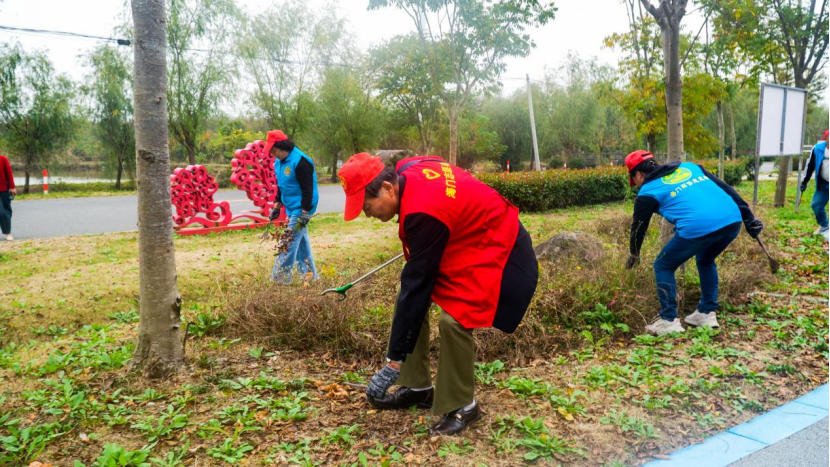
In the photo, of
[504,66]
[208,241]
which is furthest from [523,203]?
[208,241]

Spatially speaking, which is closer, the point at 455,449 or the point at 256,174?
the point at 455,449

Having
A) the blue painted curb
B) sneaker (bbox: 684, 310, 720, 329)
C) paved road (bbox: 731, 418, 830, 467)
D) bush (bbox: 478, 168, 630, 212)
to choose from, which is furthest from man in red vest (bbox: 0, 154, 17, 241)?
paved road (bbox: 731, 418, 830, 467)

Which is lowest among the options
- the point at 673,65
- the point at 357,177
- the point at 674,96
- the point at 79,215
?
the point at 79,215

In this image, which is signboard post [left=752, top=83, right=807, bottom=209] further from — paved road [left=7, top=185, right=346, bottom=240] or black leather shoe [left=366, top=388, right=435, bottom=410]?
paved road [left=7, top=185, right=346, bottom=240]

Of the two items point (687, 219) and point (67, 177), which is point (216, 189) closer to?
point (687, 219)

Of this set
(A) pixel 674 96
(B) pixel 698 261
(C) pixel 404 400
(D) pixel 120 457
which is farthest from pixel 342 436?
(A) pixel 674 96

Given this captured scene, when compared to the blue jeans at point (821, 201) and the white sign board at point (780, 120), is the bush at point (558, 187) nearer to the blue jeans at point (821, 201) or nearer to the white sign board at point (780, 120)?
the white sign board at point (780, 120)

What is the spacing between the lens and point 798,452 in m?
2.71

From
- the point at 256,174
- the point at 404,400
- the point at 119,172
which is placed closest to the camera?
the point at 404,400

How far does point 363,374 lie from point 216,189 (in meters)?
7.15

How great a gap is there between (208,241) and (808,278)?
25.2ft

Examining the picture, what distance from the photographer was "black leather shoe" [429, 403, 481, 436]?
280 cm

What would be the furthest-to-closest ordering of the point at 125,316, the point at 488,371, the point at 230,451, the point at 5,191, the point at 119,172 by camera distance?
1. the point at 119,172
2. the point at 5,191
3. the point at 125,316
4. the point at 488,371
5. the point at 230,451

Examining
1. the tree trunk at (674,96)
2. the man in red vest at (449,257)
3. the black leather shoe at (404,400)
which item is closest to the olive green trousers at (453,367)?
the man in red vest at (449,257)
